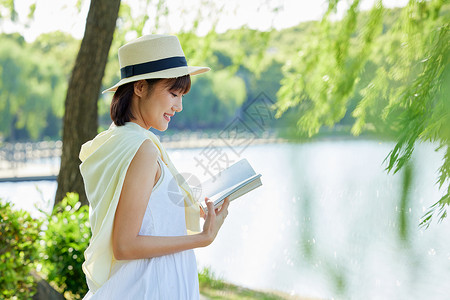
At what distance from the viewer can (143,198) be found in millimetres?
1260

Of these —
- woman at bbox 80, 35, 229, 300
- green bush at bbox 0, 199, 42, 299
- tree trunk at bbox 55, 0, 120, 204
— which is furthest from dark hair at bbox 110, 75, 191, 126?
tree trunk at bbox 55, 0, 120, 204

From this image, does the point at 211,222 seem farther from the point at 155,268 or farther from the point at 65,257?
the point at 65,257

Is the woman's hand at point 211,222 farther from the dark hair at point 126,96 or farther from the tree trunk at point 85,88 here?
the tree trunk at point 85,88

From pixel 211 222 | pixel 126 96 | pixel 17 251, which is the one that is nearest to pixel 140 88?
pixel 126 96

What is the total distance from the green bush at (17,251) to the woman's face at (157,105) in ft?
6.25

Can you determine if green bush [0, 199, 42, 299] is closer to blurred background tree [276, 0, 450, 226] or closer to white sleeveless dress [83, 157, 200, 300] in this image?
white sleeveless dress [83, 157, 200, 300]

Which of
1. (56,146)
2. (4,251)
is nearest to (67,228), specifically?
(4,251)

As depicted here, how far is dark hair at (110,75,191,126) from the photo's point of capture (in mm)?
1424

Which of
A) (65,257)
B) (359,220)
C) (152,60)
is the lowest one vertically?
(65,257)

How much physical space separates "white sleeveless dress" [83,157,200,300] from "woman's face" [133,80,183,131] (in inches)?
5.1

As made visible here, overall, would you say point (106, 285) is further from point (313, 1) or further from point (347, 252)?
point (313, 1)

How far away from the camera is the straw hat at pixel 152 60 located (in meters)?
1.39

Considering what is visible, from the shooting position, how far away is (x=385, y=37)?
1825mm

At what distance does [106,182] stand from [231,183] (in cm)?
32
